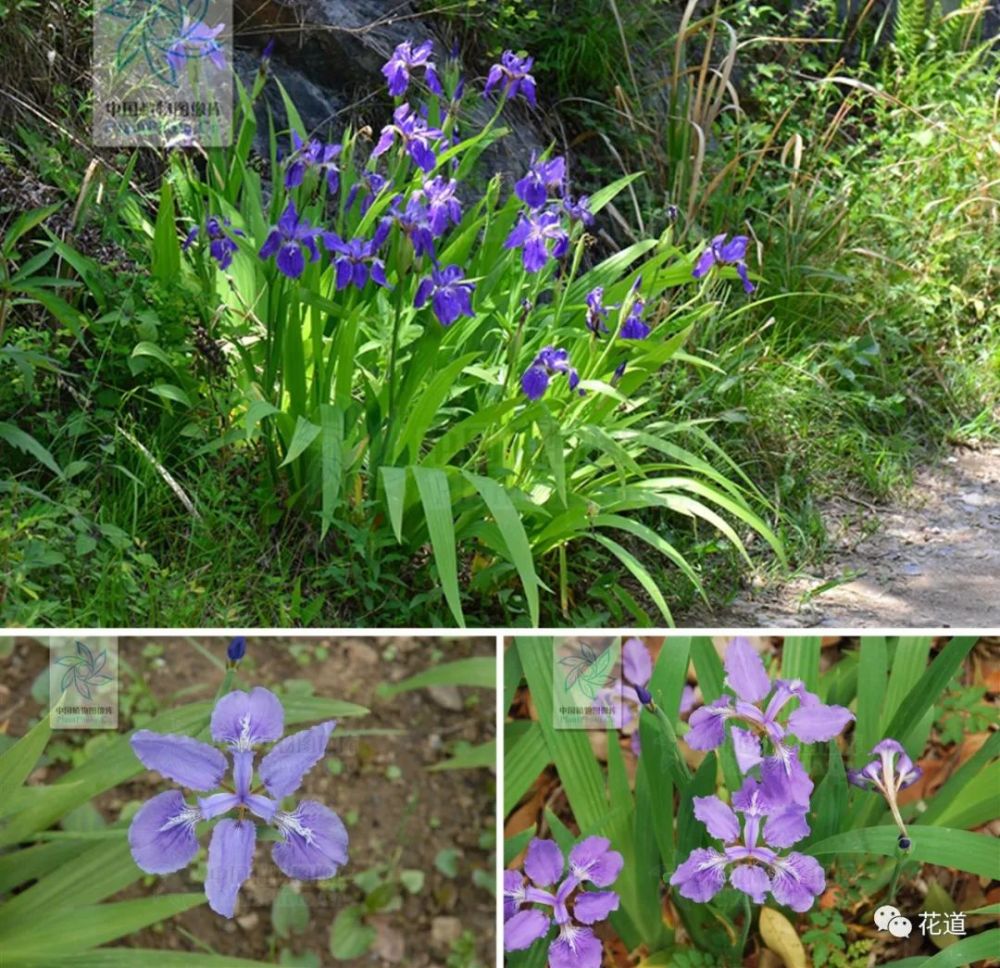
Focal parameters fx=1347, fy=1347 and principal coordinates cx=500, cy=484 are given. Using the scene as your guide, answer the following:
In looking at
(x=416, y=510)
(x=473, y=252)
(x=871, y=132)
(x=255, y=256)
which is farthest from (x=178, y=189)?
→ (x=871, y=132)

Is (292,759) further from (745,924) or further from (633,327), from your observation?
(633,327)

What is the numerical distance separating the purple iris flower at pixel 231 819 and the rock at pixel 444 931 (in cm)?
12

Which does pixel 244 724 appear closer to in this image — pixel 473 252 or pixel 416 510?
pixel 416 510

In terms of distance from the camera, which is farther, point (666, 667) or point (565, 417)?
point (565, 417)

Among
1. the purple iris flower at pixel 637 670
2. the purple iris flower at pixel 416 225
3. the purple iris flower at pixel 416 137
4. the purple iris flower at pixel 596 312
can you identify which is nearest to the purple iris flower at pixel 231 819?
the purple iris flower at pixel 637 670

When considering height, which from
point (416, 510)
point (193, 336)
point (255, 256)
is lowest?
point (416, 510)

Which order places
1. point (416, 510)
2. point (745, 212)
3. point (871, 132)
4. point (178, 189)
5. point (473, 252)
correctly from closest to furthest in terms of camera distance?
point (416, 510)
point (178, 189)
point (473, 252)
point (745, 212)
point (871, 132)

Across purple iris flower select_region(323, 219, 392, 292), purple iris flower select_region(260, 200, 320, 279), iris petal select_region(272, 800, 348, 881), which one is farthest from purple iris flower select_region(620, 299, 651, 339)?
iris petal select_region(272, 800, 348, 881)

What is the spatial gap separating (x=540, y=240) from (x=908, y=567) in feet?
4.93

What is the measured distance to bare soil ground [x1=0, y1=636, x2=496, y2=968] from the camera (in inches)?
53.9

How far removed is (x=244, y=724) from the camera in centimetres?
139

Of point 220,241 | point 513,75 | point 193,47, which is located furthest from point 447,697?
point 193,47

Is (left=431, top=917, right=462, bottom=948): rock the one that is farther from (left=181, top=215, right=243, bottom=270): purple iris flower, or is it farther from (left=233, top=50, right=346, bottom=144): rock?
(left=233, top=50, right=346, bottom=144): rock

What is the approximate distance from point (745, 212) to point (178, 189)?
204cm
